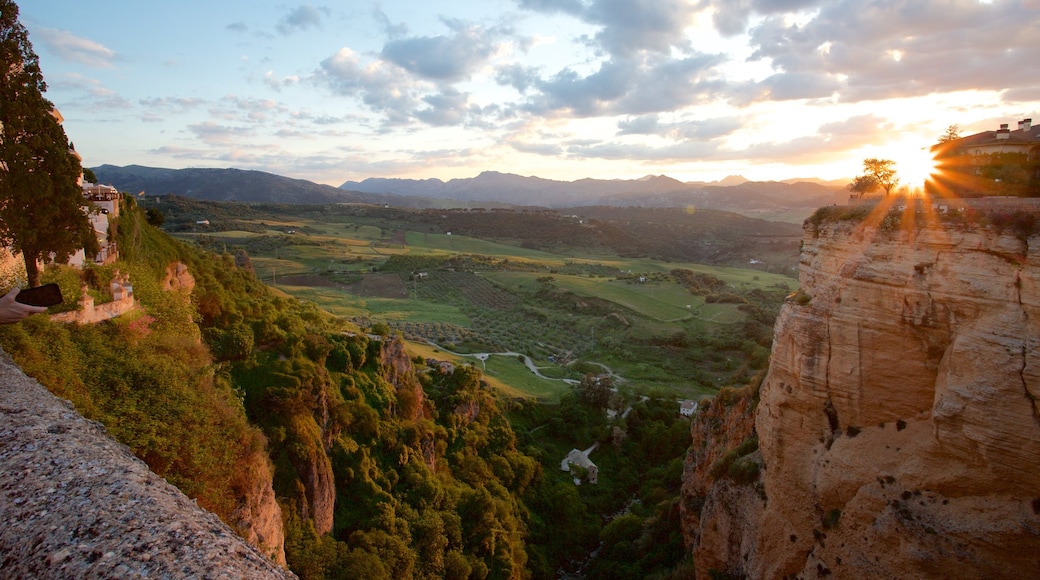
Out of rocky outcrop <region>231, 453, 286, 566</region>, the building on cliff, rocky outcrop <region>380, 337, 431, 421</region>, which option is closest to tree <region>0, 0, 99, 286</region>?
rocky outcrop <region>231, 453, 286, 566</region>

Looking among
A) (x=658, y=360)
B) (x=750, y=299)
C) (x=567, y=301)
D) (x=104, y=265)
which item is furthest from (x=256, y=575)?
(x=750, y=299)

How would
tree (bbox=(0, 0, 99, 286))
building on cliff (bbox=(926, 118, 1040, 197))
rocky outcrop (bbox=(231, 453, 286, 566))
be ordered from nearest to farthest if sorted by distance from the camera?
tree (bbox=(0, 0, 99, 286)) → rocky outcrop (bbox=(231, 453, 286, 566)) → building on cliff (bbox=(926, 118, 1040, 197))

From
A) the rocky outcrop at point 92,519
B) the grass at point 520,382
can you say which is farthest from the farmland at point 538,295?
the rocky outcrop at point 92,519

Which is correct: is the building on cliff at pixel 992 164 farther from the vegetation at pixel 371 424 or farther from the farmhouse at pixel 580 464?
the farmhouse at pixel 580 464

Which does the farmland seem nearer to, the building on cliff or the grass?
the grass

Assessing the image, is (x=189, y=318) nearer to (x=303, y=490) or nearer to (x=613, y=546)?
(x=303, y=490)
